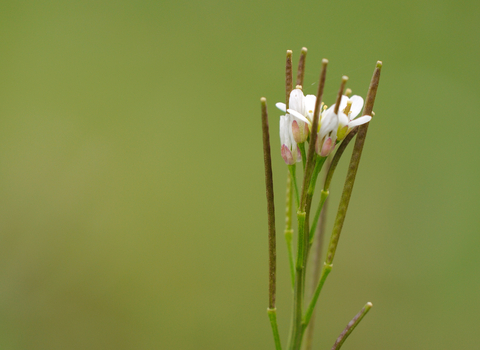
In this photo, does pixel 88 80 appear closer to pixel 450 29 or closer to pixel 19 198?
pixel 19 198

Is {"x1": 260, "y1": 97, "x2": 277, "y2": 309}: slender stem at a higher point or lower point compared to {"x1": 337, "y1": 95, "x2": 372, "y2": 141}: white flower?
lower

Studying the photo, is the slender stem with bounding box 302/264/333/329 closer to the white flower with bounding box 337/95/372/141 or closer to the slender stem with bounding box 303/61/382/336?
the slender stem with bounding box 303/61/382/336

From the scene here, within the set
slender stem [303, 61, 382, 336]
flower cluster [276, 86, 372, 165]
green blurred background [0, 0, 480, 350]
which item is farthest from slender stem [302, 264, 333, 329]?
green blurred background [0, 0, 480, 350]

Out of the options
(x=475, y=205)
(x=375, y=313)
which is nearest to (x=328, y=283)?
(x=375, y=313)

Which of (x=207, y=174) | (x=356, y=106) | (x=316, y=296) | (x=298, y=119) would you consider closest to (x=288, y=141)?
(x=298, y=119)

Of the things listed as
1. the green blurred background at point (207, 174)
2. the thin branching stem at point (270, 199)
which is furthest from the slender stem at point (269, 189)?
the green blurred background at point (207, 174)

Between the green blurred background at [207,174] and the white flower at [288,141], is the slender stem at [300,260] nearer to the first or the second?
the white flower at [288,141]

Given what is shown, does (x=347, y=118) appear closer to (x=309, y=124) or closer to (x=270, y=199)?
(x=309, y=124)

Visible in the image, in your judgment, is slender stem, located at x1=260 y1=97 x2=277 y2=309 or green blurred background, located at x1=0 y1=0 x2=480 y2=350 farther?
green blurred background, located at x1=0 y1=0 x2=480 y2=350
